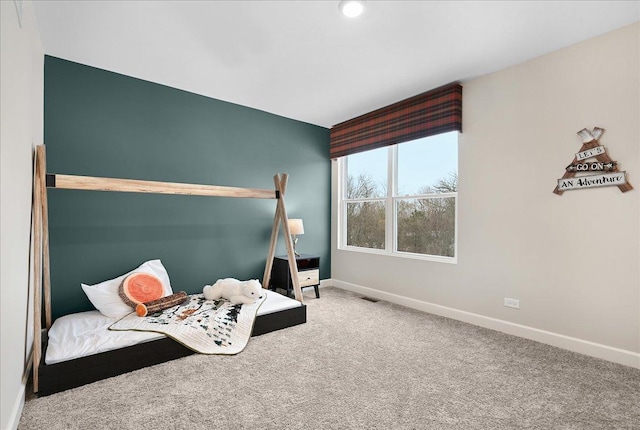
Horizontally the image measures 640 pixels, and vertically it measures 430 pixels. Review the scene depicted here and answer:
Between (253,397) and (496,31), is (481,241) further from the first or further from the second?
(253,397)

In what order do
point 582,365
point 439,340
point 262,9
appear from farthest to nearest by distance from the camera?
point 439,340 < point 582,365 < point 262,9

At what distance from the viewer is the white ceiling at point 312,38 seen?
2.14 metres

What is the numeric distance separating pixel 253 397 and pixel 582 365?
2.40 metres

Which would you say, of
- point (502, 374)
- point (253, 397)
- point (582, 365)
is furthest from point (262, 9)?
point (582, 365)

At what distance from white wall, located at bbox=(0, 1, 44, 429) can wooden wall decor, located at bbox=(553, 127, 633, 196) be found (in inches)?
146

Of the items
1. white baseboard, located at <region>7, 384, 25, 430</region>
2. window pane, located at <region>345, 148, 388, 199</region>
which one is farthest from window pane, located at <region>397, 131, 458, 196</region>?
white baseboard, located at <region>7, 384, 25, 430</region>

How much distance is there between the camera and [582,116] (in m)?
2.52

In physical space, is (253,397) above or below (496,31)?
below

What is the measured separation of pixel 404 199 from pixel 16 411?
3.78 metres

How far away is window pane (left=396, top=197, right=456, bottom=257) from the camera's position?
11.4 ft

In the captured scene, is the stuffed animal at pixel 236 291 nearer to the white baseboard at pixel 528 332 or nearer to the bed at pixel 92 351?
the bed at pixel 92 351

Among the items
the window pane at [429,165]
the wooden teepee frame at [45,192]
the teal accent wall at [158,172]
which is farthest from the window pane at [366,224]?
the wooden teepee frame at [45,192]

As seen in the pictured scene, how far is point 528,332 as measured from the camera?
279 cm

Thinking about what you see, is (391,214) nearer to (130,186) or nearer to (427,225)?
(427,225)
